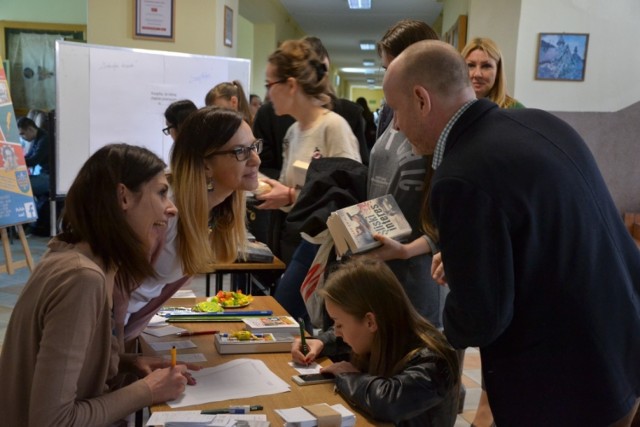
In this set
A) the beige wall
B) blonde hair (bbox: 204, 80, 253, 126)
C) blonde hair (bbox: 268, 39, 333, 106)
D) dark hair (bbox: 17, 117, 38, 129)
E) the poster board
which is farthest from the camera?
dark hair (bbox: 17, 117, 38, 129)

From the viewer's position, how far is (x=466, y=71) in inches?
61.7

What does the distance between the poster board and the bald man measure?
3.98 meters

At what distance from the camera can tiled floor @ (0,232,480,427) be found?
3.49 m

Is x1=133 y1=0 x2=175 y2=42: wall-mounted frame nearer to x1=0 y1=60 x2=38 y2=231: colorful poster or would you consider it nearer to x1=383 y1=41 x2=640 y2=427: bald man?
x1=0 y1=60 x2=38 y2=231: colorful poster

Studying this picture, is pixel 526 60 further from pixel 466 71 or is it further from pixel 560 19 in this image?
pixel 466 71

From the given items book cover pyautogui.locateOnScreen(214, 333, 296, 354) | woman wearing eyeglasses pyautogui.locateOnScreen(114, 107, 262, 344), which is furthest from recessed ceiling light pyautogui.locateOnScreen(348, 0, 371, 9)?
book cover pyautogui.locateOnScreen(214, 333, 296, 354)

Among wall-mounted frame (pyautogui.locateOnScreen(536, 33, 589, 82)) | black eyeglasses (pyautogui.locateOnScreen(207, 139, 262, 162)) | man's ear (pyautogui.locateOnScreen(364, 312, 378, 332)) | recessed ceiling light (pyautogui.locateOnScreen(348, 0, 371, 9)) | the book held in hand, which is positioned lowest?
man's ear (pyautogui.locateOnScreen(364, 312, 378, 332))

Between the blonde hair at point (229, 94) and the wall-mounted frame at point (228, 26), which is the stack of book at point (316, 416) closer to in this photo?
the blonde hair at point (229, 94)

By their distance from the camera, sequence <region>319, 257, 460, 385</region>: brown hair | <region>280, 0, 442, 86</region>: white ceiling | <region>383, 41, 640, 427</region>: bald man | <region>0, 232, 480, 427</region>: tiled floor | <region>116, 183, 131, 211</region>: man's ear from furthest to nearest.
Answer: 1. <region>280, 0, 442, 86</region>: white ceiling
2. <region>0, 232, 480, 427</region>: tiled floor
3. <region>319, 257, 460, 385</region>: brown hair
4. <region>116, 183, 131, 211</region>: man's ear
5. <region>383, 41, 640, 427</region>: bald man

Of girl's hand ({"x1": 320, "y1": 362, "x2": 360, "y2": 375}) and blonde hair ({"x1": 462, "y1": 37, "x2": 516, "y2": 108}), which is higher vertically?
blonde hair ({"x1": 462, "y1": 37, "x2": 516, "y2": 108})

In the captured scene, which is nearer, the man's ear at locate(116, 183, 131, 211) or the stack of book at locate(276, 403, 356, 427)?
the stack of book at locate(276, 403, 356, 427)

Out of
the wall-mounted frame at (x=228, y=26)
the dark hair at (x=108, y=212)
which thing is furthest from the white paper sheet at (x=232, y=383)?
the wall-mounted frame at (x=228, y=26)

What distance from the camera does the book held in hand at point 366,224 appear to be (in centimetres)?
207

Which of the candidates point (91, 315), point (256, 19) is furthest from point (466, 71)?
point (256, 19)
